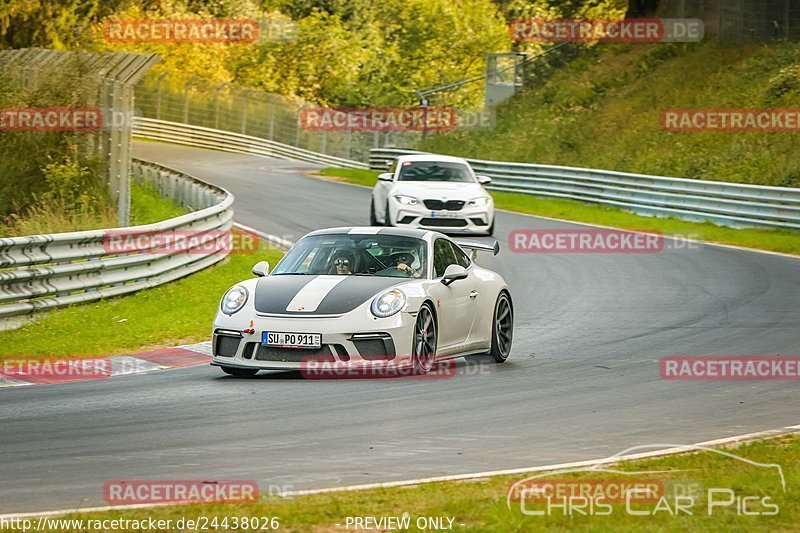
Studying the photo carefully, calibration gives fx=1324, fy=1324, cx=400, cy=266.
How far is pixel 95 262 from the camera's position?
51.8ft

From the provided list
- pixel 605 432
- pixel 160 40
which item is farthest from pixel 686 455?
pixel 160 40

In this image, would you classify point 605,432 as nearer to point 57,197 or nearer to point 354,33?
point 57,197

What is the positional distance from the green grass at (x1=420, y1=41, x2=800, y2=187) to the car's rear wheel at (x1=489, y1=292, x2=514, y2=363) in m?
19.9

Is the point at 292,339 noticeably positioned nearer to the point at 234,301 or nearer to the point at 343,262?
the point at 234,301

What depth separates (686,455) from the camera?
8.16 m

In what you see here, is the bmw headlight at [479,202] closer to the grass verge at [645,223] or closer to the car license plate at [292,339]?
the grass verge at [645,223]

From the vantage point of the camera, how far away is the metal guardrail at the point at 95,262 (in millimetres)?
14312

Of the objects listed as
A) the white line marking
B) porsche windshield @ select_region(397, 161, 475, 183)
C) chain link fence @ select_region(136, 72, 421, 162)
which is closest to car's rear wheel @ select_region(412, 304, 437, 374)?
the white line marking

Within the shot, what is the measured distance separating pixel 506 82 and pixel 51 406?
4304 centimetres

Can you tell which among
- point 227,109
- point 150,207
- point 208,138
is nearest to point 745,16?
point 150,207

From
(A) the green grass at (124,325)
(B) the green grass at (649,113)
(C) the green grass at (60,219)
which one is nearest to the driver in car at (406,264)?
(A) the green grass at (124,325)

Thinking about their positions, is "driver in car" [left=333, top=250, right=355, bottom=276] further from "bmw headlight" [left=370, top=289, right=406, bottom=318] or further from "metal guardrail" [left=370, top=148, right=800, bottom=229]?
"metal guardrail" [left=370, top=148, right=800, bottom=229]

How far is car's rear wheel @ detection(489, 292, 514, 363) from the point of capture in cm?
1291

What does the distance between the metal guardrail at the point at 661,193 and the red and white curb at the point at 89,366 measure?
668 inches
